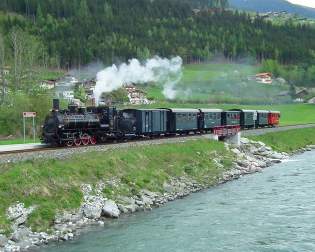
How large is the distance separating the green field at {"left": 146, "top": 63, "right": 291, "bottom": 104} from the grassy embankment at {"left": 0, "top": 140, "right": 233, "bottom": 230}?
81.8m

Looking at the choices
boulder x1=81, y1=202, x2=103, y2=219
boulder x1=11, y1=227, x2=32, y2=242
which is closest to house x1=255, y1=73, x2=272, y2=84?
boulder x1=81, y1=202, x2=103, y2=219

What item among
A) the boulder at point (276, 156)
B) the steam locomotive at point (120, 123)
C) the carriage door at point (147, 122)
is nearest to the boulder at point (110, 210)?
the steam locomotive at point (120, 123)

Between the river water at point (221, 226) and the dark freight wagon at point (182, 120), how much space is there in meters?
17.4

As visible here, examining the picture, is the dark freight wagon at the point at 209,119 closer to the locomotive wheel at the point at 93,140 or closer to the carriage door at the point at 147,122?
the carriage door at the point at 147,122

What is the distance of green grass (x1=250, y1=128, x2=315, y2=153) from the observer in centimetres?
6819

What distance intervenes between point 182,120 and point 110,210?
28.8 meters

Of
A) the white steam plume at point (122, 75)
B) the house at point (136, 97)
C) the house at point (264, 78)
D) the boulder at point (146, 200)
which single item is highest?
the house at point (264, 78)

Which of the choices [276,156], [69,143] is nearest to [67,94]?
[276,156]

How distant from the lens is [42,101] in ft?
212

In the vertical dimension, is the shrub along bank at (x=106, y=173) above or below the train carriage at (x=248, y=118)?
below

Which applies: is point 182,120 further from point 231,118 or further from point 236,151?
point 231,118

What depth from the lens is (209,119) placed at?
6250 centimetres

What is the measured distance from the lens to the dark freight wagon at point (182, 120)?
54875 mm

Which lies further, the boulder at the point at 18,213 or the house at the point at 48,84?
the house at the point at 48,84
